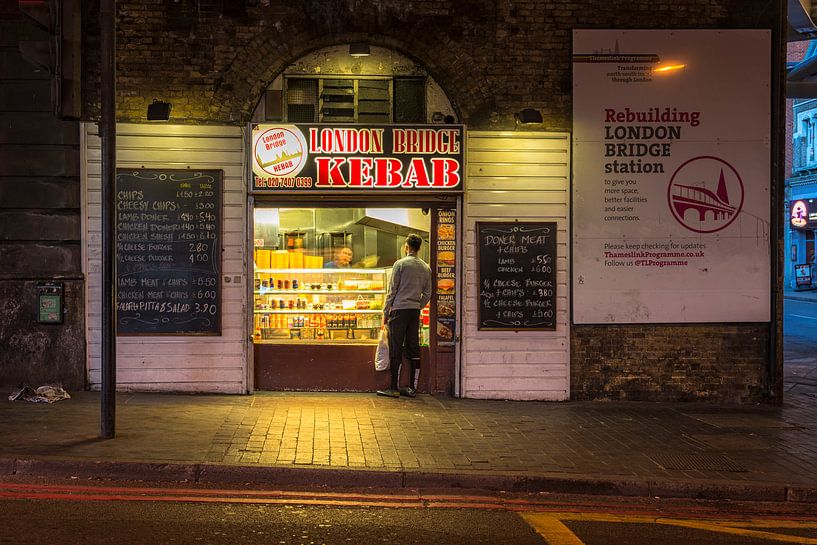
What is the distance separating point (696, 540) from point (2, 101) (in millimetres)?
9036

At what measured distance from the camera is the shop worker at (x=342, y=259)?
10.3 metres

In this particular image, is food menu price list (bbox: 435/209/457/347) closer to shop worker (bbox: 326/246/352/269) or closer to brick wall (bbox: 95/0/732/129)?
shop worker (bbox: 326/246/352/269)

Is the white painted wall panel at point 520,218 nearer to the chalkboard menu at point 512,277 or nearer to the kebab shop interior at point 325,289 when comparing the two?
the chalkboard menu at point 512,277

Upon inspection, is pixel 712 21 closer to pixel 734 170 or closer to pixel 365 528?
pixel 734 170

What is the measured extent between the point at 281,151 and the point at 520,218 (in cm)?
315

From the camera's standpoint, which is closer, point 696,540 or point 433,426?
point 696,540

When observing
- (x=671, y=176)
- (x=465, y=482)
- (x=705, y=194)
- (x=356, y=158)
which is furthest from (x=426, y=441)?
(x=705, y=194)

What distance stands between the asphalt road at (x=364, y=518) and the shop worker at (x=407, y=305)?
3468 millimetres

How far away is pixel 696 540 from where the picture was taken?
5.37 m

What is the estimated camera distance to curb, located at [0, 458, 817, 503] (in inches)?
253

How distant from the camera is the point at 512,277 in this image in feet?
32.1

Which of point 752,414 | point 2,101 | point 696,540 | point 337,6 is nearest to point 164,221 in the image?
point 2,101

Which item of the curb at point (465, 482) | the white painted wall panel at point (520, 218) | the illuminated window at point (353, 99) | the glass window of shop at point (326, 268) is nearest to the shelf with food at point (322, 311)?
the glass window of shop at point (326, 268)

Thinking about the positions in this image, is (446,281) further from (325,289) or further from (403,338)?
(325,289)
